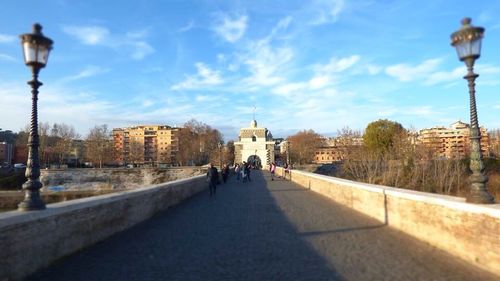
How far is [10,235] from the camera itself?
540 centimetres

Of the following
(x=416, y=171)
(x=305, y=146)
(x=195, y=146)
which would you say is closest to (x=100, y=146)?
(x=195, y=146)

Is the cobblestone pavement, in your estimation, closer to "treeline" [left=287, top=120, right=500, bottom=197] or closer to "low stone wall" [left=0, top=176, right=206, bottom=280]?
"low stone wall" [left=0, top=176, right=206, bottom=280]

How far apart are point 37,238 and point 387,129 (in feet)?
247

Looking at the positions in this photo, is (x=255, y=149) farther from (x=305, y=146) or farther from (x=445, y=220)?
(x=445, y=220)

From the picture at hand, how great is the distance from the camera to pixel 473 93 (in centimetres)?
755

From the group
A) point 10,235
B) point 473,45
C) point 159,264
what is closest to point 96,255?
point 159,264

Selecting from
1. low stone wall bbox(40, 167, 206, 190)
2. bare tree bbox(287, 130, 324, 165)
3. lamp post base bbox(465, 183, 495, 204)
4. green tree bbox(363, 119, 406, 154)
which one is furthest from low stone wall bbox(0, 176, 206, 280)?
bare tree bbox(287, 130, 324, 165)

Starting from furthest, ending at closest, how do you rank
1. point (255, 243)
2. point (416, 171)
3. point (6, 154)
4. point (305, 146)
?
point (305, 146)
point (6, 154)
point (416, 171)
point (255, 243)

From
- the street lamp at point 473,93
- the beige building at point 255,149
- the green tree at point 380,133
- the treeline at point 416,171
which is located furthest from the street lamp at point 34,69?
the beige building at point 255,149

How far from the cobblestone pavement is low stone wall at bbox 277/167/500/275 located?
192 millimetres

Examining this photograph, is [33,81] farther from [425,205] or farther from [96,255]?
[425,205]

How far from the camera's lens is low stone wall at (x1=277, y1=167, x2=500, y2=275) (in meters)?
6.02

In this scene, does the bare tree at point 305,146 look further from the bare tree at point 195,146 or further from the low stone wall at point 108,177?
the low stone wall at point 108,177

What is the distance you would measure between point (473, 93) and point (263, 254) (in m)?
4.38
